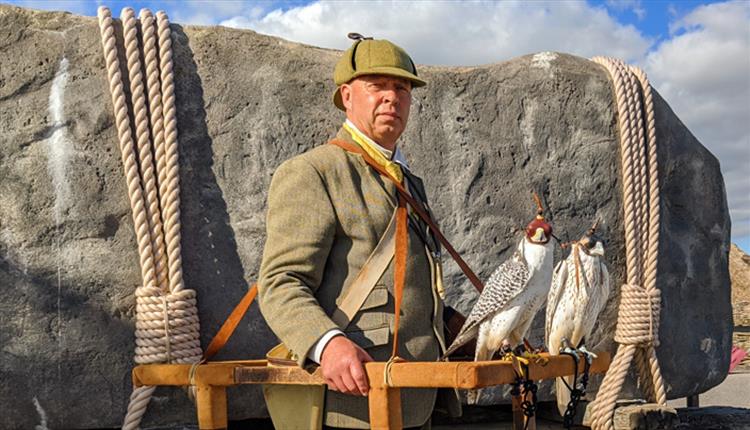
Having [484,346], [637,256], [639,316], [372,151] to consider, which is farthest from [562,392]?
[372,151]

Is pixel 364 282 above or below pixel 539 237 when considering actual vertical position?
below

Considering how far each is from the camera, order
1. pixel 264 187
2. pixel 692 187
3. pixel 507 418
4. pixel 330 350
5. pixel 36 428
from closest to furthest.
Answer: pixel 330 350 < pixel 36 428 < pixel 264 187 < pixel 507 418 < pixel 692 187

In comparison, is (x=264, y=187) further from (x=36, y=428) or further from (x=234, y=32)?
(x=36, y=428)

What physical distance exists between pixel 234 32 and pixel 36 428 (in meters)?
1.60

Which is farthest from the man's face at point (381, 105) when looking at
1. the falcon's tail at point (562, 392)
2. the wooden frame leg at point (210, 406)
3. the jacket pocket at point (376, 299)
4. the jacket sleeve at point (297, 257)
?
the falcon's tail at point (562, 392)

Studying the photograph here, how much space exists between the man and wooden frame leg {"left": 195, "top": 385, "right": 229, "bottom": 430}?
1.10 ft

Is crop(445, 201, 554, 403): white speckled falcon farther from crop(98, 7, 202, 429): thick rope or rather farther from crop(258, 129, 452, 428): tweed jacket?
crop(98, 7, 202, 429): thick rope

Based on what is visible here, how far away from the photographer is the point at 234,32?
10.6 feet

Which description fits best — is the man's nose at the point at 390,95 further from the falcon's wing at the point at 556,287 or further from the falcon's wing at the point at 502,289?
the falcon's wing at the point at 556,287

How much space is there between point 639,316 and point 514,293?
1601 millimetres

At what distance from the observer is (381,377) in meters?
1.79

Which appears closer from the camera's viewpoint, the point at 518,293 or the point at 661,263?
the point at 518,293

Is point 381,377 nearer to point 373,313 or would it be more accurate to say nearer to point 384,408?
point 384,408

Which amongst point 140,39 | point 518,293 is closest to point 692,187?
point 518,293
